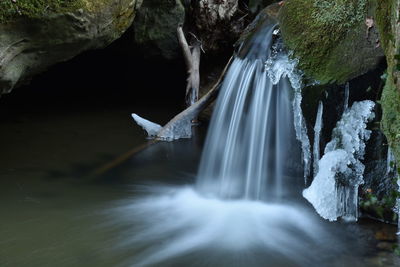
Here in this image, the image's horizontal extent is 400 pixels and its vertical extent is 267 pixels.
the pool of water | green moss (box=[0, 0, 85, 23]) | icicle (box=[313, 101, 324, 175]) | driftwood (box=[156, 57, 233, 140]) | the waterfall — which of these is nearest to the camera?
the pool of water

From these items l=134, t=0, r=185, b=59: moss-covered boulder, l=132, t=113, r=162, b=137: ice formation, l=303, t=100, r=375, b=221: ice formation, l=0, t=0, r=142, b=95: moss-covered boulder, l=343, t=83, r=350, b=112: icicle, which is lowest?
l=303, t=100, r=375, b=221: ice formation

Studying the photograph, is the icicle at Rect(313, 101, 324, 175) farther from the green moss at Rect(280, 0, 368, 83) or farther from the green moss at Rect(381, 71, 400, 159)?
the green moss at Rect(381, 71, 400, 159)

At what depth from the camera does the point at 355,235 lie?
4074mm

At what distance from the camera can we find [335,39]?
15.1 ft

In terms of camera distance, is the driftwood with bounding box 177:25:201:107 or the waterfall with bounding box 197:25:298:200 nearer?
the waterfall with bounding box 197:25:298:200

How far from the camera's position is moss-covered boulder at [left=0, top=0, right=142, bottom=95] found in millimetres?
4422

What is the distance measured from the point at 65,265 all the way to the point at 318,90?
2.71 meters

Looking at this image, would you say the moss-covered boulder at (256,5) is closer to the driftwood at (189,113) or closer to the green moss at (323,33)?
the driftwood at (189,113)

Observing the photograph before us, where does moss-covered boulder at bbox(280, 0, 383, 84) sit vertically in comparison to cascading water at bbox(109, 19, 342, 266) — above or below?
above

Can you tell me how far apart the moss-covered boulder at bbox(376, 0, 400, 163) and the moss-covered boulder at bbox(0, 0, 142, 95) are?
9.54 ft

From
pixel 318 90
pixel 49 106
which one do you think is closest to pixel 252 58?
pixel 318 90

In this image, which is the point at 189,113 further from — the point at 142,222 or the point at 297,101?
the point at 142,222

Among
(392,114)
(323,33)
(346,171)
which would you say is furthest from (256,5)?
(392,114)

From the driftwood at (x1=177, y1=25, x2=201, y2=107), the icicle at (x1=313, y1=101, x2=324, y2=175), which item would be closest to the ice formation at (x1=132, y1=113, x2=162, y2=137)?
the driftwood at (x1=177, y1=25, x2=201, y2=107)
